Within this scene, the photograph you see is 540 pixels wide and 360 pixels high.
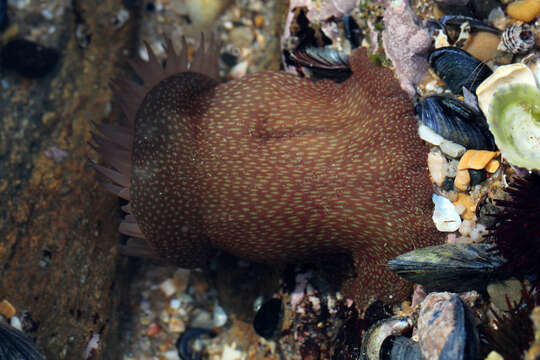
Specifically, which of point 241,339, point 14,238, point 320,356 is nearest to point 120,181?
point 14,238

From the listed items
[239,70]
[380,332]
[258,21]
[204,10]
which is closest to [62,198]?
[239,70]

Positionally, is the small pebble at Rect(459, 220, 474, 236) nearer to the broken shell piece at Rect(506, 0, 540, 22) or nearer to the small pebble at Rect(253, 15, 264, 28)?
the broken shell piece at Rect(506, 0, 540, 22)

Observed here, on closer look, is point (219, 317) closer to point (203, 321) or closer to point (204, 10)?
point (203, 321)

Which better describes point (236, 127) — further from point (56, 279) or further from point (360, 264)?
point (56, 279)

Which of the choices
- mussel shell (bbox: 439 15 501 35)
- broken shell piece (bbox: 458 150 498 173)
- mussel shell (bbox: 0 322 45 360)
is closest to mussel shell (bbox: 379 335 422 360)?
broken shell piece (bbox: 458 150 498 173)

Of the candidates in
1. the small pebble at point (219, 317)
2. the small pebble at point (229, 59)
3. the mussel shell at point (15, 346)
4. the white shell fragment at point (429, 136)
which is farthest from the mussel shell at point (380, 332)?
the small pebble at point (229, 59)

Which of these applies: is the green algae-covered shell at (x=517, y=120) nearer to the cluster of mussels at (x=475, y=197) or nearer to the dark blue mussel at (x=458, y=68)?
the cluster of mussels at (x=475, y=197)
